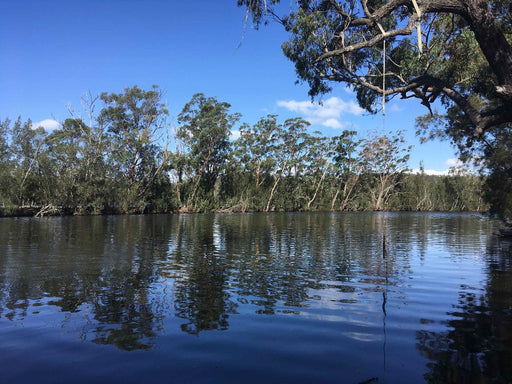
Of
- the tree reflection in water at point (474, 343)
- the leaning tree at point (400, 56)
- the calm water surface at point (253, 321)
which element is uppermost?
the leaning tree at point (400, 56)

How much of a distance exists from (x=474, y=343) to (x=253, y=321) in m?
3.11

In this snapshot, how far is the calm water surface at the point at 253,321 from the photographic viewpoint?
3.99 metres

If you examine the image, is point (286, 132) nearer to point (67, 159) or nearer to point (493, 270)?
point (67, 159)

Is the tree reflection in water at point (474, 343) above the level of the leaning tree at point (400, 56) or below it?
below

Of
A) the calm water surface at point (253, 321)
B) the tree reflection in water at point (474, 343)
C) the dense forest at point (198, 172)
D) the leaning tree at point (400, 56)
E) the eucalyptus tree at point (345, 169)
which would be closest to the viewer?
the tree reflection in water at point (474, 343)

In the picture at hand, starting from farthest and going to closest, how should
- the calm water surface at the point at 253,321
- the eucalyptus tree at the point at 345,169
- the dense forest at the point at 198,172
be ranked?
the eucalyptus tree at the point at 345,169
the dense forest at the point at 198,172
the calm water surface at the point at 253,321

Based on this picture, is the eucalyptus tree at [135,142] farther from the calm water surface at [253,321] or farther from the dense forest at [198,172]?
the calm water surface at [253,321]

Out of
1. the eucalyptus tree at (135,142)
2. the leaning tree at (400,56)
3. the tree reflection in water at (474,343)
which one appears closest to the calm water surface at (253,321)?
the tree reflection in water at (474,343)

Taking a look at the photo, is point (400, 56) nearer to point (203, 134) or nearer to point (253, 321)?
point (253, 321)

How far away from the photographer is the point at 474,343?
4703mm

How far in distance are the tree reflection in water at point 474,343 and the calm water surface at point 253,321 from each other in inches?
0.9

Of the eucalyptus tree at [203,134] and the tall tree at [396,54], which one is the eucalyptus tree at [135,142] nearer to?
the eucalyptus tree at [203,134]

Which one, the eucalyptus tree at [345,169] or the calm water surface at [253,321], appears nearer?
the calm water surface at [253,321]

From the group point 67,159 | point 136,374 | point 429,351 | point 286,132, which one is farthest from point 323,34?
point 286,132
